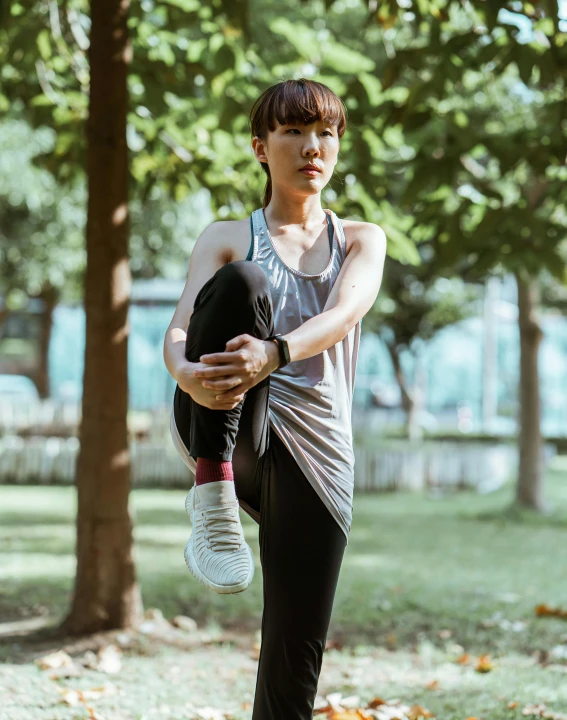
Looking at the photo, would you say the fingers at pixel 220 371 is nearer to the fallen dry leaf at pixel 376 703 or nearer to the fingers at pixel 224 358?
the fingers at pixel 224 358

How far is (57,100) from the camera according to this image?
6.41 meters

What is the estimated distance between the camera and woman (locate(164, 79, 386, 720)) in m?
2.34

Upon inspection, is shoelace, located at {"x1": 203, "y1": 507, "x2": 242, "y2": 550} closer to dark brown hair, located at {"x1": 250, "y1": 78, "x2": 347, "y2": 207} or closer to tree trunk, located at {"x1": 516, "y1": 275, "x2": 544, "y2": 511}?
dark brown hair, located at {"x1": 250, "y1": 78, "x2": 347, "y2": 207}

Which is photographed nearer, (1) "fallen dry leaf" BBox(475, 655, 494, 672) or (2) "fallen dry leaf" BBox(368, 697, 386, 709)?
(2) "fallen dry leaf" BBox(368, 697, 386, 709)

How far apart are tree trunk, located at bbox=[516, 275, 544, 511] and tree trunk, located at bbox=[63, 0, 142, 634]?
6.64m

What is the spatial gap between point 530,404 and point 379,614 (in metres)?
5.45

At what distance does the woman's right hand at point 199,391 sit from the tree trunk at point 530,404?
29.4 ft

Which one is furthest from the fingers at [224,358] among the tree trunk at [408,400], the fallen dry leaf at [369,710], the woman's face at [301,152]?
the tree trunk at [408,400]

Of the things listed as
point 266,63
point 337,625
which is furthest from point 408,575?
point 266,63

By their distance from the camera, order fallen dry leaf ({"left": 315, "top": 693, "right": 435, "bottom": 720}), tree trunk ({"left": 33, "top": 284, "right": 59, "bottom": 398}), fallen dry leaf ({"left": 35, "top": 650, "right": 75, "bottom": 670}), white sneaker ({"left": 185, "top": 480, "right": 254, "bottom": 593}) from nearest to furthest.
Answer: white sneaker ({"left": 185, "top": 480, "right": 254, "bottom": 593}) < fallen dry leaf ({"left": 315, "top": 693, "right": 435, "bottom": 720}) < fallen dry leaf ({"left": 35, "top": 650, "right": 75, "bottom": 670}) < tree trunk ({"left": 33, "top": 284, "right": 59, "bottom": 398})

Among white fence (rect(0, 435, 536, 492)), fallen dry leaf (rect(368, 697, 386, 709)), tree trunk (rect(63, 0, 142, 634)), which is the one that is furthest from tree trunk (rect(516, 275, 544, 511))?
fallen dry leaf (rect(368, 697, 386, 709))

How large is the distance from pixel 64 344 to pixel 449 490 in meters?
23.4

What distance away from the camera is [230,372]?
2131mm

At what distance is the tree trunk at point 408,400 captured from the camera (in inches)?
795
